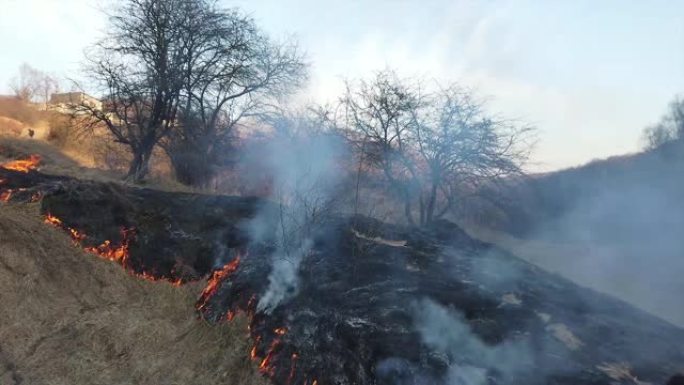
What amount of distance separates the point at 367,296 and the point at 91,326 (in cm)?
312

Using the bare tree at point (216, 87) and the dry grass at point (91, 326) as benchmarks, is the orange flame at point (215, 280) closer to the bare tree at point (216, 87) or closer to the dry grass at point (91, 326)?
the dry grass at point (91, 326)

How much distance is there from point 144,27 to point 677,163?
43.6 ft

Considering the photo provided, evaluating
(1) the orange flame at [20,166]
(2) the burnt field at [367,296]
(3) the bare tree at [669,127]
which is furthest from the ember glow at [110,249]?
(3) the bare tree at [669,127]

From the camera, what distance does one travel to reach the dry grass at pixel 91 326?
4.87 meters

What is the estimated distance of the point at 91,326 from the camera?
541 centimetres

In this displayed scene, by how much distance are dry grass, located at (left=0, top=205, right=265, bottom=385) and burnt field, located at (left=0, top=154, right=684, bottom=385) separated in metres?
0.25

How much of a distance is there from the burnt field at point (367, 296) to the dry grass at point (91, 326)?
0.83 feet

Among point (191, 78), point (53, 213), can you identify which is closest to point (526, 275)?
point (53, 213)

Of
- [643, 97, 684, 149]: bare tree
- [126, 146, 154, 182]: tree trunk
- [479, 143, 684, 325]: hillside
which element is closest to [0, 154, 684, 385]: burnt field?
[479, 143, 684, 325]: hillside

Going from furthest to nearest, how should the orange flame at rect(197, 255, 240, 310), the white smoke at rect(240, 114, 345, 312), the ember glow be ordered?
the ember glow
the white smoke at rect(240, 114, 345, 312)
the orange flame at rect(197, 255, 240, 310)

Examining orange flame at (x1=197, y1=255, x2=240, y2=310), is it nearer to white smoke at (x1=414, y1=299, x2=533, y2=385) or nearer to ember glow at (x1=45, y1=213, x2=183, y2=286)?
ember glow at (x1=45, y1=213, x2=183, y2=286)

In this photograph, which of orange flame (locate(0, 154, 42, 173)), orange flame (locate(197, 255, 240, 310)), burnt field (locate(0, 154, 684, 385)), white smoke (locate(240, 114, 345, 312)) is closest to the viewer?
burnt field (locate(0, 154, 684, 385))

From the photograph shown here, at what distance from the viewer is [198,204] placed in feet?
28.2

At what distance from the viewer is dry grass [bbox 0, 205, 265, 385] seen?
4.87 m
